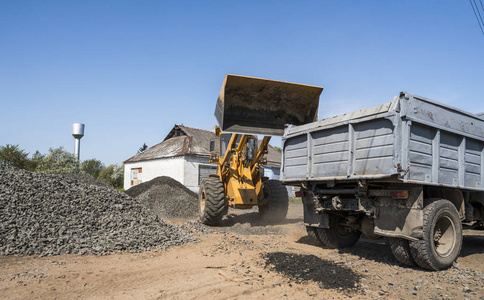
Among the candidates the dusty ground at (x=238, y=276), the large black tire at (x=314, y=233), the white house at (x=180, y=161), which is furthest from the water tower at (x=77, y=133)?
the large black tire at (x=314, y=233)

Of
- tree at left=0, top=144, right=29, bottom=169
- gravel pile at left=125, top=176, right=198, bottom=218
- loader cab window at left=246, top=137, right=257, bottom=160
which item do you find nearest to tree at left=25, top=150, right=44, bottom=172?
tree at left=0, top=144, right=29, bottom=169

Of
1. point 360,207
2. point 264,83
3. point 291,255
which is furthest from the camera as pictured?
point 264,83

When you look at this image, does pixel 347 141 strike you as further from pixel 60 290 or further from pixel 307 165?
pixel 60 290

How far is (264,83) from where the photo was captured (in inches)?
348

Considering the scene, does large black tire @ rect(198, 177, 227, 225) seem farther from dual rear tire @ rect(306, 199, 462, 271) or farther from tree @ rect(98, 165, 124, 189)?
tree @ rect(98, 165, 124, 189)

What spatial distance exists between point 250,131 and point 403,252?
4.84 m

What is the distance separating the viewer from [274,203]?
11.2m

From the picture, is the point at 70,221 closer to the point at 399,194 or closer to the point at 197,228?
the point at 197,228

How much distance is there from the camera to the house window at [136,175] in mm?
25969

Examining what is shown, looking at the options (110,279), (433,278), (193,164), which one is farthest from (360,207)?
(193,164)

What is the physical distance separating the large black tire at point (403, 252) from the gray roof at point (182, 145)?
17.4 m

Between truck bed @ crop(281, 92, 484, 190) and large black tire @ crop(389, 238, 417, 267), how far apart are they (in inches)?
41.1

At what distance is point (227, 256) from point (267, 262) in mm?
1041

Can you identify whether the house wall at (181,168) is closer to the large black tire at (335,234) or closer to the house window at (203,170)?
the house window at (203,170)
